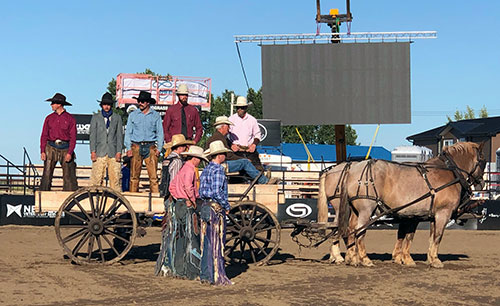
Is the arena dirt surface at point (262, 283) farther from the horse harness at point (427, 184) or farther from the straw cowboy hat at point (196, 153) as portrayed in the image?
the straw cowboy hat at point (196, 153)

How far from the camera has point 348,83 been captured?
33.3 m

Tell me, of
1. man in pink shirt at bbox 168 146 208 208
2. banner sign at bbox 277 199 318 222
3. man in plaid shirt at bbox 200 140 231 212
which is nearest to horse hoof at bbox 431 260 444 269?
man in plaid shirt at bbox 200 140 231 212

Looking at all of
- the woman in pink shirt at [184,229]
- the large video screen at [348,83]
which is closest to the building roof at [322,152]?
the large video screen at [348,83]

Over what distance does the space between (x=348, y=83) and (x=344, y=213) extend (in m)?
23.3

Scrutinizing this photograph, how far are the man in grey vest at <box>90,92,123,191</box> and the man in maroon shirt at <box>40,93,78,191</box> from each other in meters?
0.34

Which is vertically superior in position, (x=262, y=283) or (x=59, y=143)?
(x=59, y=143)

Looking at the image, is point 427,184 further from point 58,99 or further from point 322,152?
point 322,152

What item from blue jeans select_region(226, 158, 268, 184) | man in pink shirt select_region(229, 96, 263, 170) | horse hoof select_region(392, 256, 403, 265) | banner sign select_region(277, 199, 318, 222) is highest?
man in pink shirt select_region(229, 96, 263, 170)

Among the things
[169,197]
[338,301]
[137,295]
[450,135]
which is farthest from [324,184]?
A: [450,135]

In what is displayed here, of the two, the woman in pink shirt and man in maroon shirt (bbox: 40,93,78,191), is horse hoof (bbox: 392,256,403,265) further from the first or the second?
man in maroon shirt (bbox: 40,93,78,191)

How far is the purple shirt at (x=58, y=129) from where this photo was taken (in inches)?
431

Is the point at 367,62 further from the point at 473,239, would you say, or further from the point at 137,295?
the point at 137,295

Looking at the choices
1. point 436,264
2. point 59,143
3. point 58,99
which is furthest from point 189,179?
point 436,264

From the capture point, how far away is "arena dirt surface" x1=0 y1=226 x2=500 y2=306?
7859 millimetres
